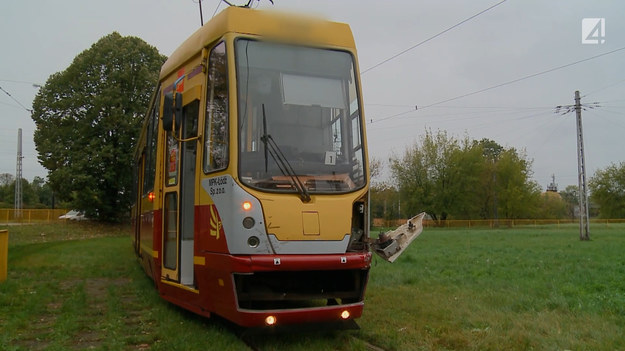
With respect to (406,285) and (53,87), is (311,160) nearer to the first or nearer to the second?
(406,285)

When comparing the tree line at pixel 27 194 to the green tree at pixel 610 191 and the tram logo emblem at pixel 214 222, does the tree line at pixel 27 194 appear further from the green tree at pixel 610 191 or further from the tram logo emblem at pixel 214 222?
the green tree at pixel 610 191

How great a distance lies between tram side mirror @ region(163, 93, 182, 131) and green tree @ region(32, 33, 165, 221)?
31.4 metres

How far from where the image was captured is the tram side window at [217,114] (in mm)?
6207

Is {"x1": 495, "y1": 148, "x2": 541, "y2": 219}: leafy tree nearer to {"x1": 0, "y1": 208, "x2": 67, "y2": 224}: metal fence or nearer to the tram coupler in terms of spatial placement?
{"x1": 0, "y1": 208, "x2": 67, "y2": 224}: metal fence

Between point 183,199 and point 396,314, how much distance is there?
364 cm

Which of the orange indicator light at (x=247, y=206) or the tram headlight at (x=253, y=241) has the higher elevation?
the orange indicator light at (x=247, y=206)

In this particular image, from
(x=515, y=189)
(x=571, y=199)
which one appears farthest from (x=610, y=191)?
(x=571, y=199)

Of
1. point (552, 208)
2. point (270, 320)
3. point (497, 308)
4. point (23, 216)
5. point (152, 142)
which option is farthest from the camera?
point (552, 208)

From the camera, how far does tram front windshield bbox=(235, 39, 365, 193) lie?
609 cm

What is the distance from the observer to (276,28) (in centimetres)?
666

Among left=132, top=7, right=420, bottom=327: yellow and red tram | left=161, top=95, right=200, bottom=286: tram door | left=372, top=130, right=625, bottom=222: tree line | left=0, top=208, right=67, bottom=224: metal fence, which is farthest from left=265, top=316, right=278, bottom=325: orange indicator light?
left=372, top=130, right=625, bottom=222: tree line

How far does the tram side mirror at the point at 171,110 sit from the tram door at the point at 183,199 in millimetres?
162

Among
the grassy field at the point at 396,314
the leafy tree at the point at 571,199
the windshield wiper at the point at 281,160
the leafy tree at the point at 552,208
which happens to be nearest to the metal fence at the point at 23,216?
the grassy field at the point at 396,314

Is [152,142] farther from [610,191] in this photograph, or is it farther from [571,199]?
[571,199]
